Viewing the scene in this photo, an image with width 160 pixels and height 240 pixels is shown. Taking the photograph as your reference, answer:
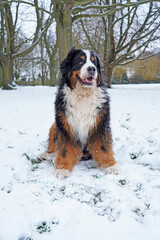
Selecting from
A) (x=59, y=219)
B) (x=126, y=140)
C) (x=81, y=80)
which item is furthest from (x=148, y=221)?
(x=126, y=140)

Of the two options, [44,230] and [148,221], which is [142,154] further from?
[44,230]

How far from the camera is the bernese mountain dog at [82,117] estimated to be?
2850 mm

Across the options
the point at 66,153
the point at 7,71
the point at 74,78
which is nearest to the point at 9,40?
the point at 7,71

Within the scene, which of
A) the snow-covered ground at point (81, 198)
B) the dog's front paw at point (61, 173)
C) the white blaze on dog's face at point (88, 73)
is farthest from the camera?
the white blaze on dog's face at point (88, 73)

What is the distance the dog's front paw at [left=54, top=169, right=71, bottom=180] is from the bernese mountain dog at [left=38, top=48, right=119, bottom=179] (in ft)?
0.52

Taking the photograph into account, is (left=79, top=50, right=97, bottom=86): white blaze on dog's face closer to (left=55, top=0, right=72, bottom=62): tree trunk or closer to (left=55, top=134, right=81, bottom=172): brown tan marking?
(left=55, top=134, right=81, bottom=172): brown tan marking

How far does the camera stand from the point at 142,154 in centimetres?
314

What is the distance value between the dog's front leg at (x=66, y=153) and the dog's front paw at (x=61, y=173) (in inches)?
2.7

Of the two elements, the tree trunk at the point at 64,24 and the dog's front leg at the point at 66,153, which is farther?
the tree trunk at the point at 64,24

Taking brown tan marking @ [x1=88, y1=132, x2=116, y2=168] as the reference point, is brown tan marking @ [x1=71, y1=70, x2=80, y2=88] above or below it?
above

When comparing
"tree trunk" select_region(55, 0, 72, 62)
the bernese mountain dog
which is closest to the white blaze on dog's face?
the bernese mountain dog

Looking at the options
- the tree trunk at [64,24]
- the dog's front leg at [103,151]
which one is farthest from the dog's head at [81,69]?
the tree trunk at [64,24]

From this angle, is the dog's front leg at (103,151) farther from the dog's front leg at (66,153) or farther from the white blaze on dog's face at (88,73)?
the white blaze on dog's face at (88,73)

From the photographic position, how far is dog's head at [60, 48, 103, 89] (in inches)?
109
